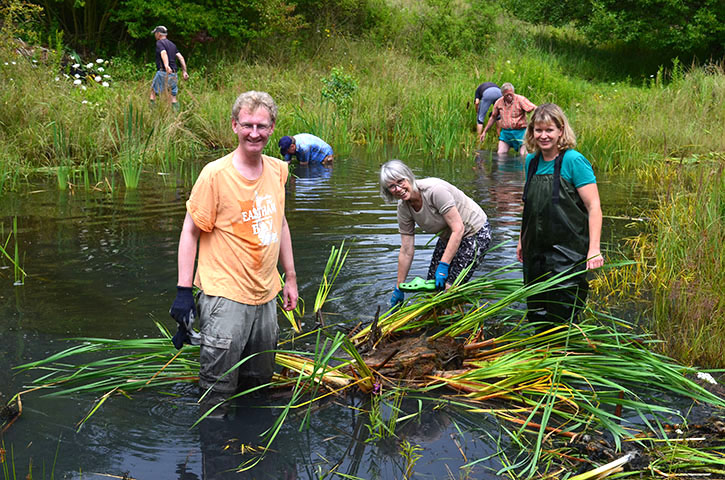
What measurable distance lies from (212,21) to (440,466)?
1894 cm

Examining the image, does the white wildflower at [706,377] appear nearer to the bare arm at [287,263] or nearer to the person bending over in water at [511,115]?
the bare arm at [287,263]

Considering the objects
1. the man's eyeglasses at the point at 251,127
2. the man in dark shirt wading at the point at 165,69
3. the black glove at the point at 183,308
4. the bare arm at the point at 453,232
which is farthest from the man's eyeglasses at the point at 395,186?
the man in dark shirt wading at the point at 165,69

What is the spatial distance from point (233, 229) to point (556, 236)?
1952 millimetres

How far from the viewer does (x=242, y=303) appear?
11.6 ft

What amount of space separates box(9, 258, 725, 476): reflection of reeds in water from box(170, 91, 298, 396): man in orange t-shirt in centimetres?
21

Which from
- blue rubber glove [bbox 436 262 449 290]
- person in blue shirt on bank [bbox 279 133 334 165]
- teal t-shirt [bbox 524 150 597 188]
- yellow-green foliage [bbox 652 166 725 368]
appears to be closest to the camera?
teal t-shirt [bbox 524 150 597 188]

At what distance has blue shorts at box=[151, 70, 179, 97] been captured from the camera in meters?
13.9

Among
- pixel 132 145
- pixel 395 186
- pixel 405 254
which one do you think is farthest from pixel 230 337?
pixel 132 145

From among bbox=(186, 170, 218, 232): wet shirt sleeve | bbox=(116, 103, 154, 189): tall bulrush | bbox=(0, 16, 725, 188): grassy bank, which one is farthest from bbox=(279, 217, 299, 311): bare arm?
bbox=(116, 103, 154, 189): tall bulrush

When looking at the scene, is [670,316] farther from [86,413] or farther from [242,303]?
[86,413]

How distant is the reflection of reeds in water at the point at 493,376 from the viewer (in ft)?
11.7

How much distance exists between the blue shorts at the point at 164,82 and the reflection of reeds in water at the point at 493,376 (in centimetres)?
1013

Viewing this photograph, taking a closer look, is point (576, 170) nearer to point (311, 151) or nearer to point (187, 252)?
point (187, 252)

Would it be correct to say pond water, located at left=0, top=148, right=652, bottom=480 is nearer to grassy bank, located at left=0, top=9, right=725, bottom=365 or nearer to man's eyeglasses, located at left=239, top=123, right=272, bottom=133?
grassy bank, located at left=0, top=9, right=725, bottom=365
